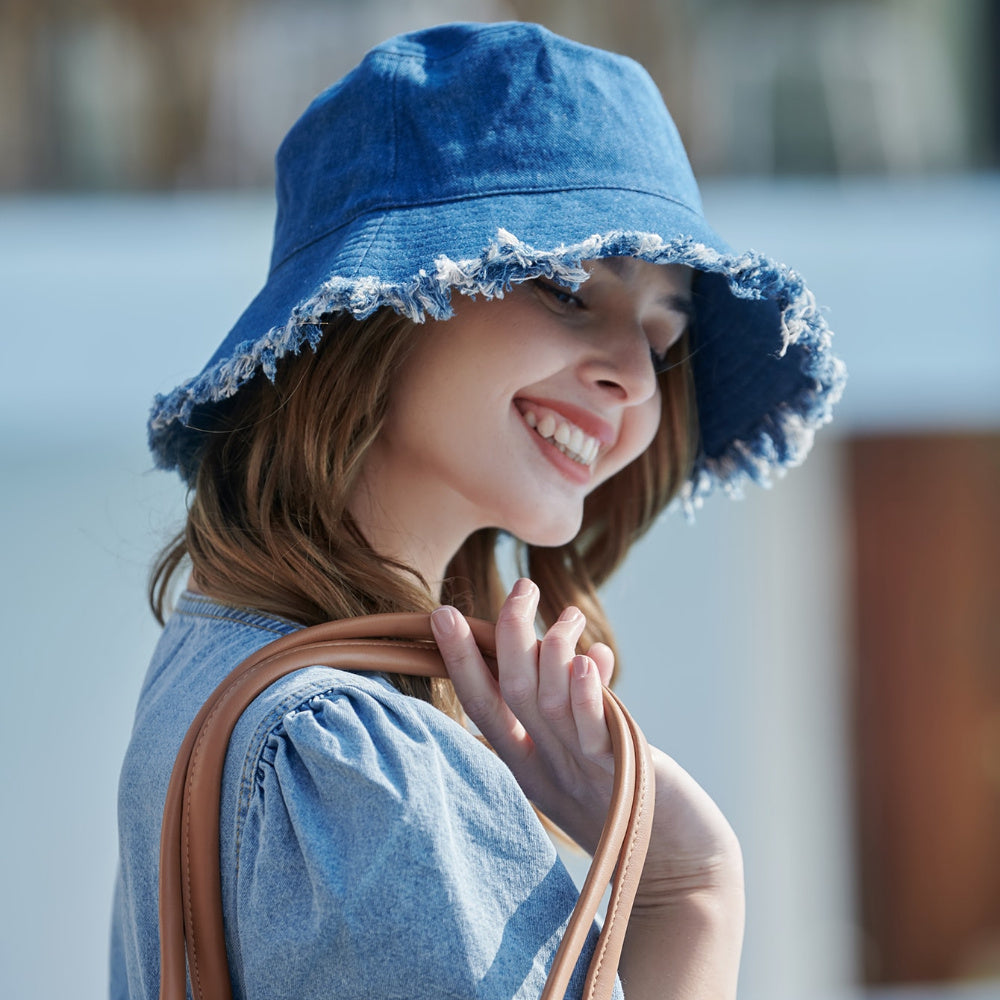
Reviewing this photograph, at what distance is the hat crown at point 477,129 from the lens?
131 cm

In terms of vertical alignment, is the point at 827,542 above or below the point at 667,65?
below

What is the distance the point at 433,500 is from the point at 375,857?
1.81 ft

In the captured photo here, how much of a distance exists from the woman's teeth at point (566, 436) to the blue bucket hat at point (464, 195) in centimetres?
17

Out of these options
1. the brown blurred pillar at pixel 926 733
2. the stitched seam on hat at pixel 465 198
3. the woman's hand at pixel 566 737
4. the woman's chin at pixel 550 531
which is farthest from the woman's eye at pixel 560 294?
the brown blurred pillar at pixel 926 733

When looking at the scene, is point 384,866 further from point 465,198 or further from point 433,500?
point 465,198

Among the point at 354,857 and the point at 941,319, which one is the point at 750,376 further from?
the point at 941,319

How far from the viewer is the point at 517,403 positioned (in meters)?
1.40

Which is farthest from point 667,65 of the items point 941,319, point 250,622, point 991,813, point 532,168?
point 250,622

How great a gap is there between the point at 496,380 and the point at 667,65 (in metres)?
4.64

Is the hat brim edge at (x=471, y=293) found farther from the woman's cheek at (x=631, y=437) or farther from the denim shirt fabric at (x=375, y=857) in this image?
the denim shirt fabric at (x=375, y=857)

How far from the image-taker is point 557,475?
142 cm

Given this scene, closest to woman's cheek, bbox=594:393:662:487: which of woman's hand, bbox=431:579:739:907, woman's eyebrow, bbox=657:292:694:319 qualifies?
woman's eyebrow, bbox=657:292:694:319

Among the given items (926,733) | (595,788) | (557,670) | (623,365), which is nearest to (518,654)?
(557,670)

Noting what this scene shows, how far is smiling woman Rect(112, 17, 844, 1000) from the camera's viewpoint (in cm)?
98
